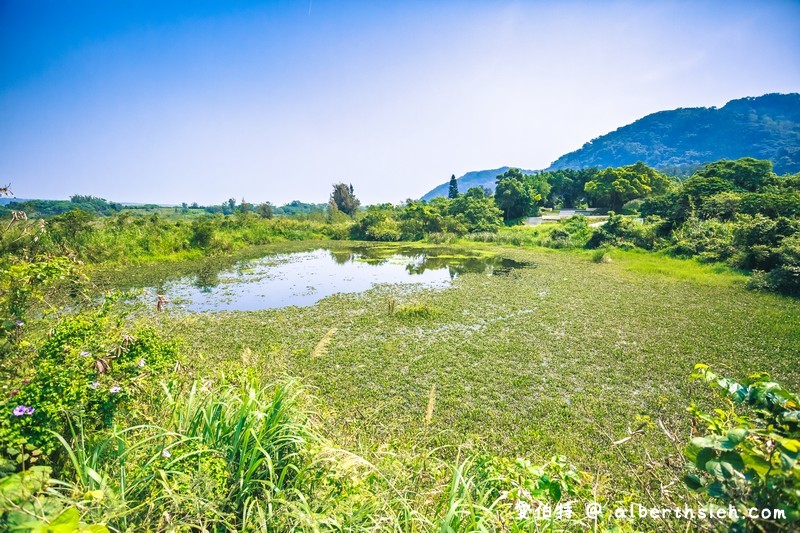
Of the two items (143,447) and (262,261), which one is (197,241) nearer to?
(262,261)

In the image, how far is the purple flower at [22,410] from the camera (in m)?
1.64

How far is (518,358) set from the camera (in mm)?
6688

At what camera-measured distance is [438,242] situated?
29297 millimetres

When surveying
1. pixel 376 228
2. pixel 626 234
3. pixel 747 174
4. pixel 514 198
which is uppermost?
pixel 514 198

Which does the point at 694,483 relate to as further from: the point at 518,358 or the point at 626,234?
the point at 626,234

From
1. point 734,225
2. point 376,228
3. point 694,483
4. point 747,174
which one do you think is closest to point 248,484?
point 694,483

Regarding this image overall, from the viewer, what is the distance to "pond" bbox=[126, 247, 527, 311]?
11.3 meters

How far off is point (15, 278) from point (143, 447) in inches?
65.2

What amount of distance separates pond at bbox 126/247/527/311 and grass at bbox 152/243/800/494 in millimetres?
1574

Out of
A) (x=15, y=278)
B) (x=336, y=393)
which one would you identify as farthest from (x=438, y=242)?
(x=15, y=278)

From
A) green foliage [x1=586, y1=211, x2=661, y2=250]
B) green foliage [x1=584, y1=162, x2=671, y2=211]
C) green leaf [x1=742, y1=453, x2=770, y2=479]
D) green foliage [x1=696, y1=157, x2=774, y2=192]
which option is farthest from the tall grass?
green foliage [x1=584, y1=162, x2=671, y2=211]

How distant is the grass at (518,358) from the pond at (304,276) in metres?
1.57

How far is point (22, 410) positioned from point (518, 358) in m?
6.81

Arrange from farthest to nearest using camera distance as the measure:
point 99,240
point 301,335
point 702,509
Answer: point 99,240 < point 301,335 < point 702,509
